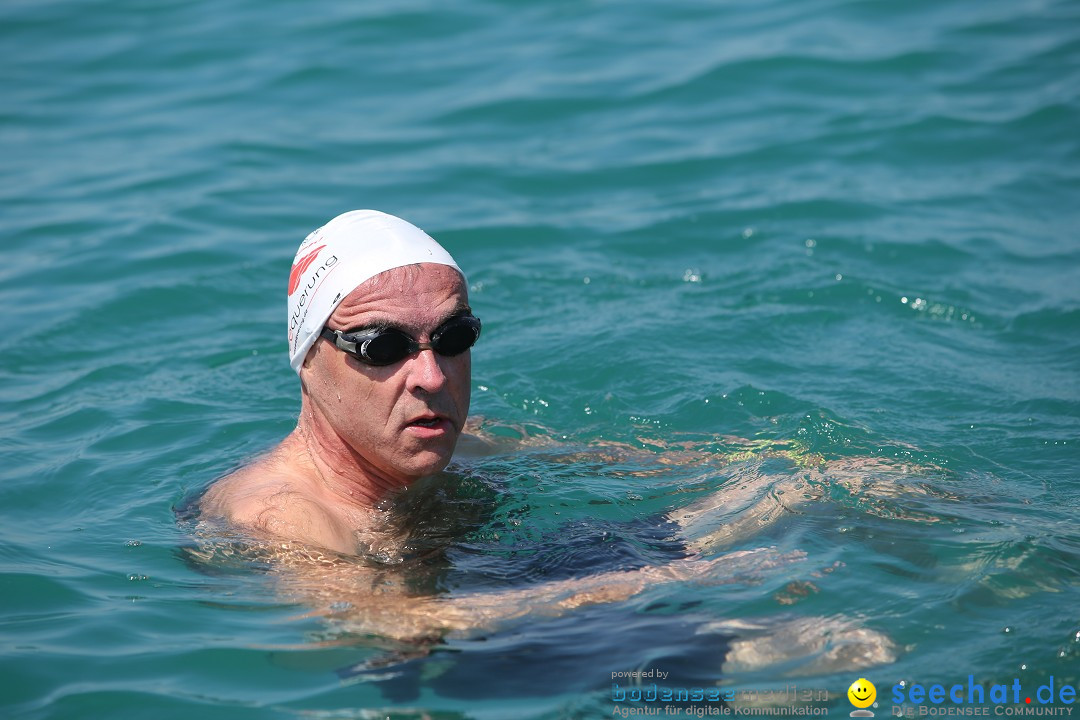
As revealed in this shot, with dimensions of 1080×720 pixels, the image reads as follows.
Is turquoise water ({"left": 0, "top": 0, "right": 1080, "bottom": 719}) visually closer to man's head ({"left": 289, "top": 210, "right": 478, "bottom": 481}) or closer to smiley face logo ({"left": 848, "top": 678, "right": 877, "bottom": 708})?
smiley face logo ({"left": 848, "top": 678, "right": 877, "bottom": 708})

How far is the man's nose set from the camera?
5.19m

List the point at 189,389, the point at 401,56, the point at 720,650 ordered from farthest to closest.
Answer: the point at 401,56
the point at 189,389
the point at 720,650

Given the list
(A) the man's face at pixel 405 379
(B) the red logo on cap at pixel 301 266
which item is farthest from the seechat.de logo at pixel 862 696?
(B) the red logo on cap at pixel 301 266

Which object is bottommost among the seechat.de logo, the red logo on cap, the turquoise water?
the seechat.de logo

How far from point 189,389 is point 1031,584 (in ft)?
17.3

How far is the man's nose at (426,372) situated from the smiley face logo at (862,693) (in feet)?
6.79

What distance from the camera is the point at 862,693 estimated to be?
14.3 ft

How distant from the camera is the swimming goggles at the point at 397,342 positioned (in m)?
5.18

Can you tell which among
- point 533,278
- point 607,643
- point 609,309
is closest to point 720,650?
point 607,643

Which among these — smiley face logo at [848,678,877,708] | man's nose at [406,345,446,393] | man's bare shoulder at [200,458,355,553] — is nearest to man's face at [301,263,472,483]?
man's nose at [406,345,446,393]

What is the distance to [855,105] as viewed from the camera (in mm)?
12383

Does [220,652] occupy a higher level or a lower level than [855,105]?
lower

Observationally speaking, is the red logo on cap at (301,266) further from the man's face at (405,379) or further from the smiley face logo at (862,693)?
the smiley face logo at (862,693)

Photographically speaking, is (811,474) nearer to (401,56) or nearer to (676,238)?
(676,238)
